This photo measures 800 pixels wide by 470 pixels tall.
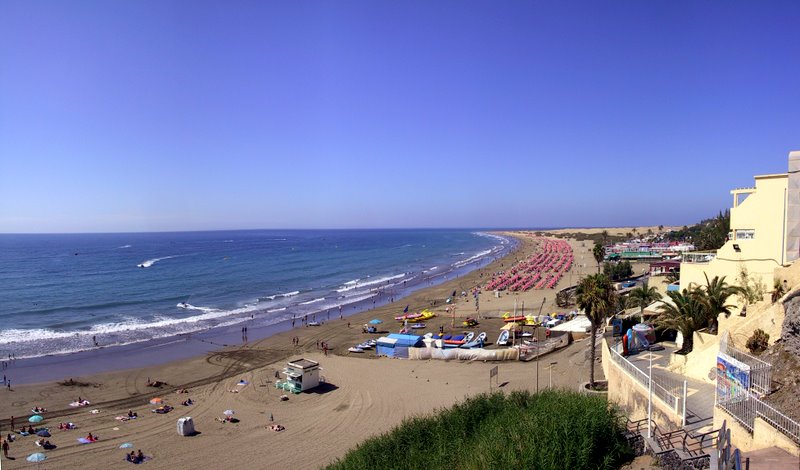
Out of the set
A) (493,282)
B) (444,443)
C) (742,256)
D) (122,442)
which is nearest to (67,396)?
(122,442)

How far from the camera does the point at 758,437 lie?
8.49 meters

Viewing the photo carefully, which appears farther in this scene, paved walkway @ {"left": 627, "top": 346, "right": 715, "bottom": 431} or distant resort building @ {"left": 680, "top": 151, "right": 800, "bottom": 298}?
distant resort building @ {"left": 680, "top": 151, "right": 800, "bottom": 298}

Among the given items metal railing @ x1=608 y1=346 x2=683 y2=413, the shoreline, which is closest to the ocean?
the shoreline

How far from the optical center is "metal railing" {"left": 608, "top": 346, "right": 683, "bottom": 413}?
1130 cm

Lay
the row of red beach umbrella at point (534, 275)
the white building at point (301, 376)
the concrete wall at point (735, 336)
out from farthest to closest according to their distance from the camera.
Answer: the row of red beach umbrella at point (534, 275) < the white building at point (301, 376) < the concrete wall at point (735, 336)

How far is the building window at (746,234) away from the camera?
18197 mm

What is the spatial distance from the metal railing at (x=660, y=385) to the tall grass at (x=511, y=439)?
129cm

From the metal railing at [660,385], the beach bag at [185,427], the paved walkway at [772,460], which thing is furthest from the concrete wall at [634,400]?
the beach bag at [185,427]

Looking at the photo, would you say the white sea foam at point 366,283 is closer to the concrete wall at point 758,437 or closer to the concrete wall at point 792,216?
the concrete wall at point 792,216

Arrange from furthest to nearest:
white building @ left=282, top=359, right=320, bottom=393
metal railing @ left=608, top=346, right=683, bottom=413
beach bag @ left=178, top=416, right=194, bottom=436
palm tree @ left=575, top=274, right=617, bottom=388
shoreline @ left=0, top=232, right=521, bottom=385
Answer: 1. shoreline @ left=0, top=232, right=521, bottom=385
2. white building @ left=282, top=359, right=320, bottom=393
3. beach bag @ left=178, top=416, right=194, bottom=436
4. palm tree @ left=575, top=274, right=617, bottom=388
5. metal railing @ left=608, top=346, right=683, bottom=413

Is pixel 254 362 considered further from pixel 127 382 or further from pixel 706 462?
pixel 706 462

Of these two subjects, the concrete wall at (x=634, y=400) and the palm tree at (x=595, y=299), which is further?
the palm tree at (x=595, y=299)

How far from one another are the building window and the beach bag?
22.9 metres

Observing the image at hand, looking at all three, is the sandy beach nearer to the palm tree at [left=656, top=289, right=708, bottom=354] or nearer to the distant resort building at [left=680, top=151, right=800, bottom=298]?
the palm tree at [left=656, top=289, right=708, bottom=354]
